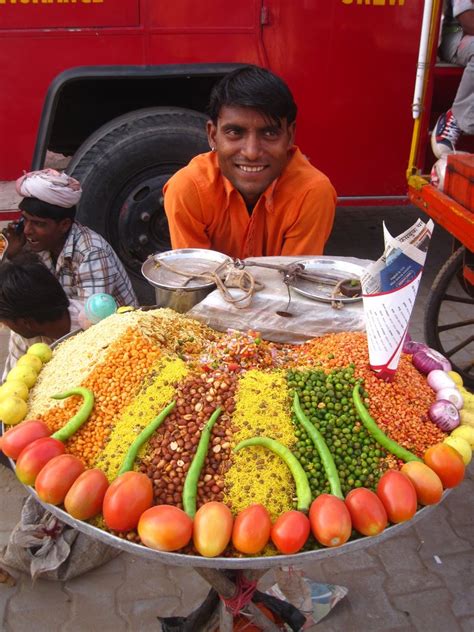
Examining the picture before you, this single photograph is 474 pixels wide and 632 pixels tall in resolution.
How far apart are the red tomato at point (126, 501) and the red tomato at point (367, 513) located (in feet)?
1.43

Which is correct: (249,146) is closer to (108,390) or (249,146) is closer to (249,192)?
(249,192)

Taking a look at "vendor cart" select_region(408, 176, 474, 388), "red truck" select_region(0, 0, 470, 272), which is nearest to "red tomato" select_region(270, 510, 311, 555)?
"vendor cart" select_region(408, 176, 474, 388)

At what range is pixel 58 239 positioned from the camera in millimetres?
2988

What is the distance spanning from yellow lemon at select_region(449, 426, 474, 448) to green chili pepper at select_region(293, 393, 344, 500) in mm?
349

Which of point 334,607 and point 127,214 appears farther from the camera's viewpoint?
point 127,214

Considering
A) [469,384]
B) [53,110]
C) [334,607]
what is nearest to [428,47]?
[469,384]

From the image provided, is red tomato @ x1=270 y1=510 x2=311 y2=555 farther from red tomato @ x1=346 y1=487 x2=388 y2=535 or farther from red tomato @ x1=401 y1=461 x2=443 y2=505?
red tomato @ x1=401 y1=461 x2=443 y2=505

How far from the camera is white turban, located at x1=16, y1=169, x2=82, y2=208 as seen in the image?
2883 mm

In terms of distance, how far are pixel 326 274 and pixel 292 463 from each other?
748 millimetres

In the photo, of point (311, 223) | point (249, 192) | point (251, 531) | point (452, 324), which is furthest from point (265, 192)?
point (452, 324)

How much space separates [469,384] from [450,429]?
2.23m

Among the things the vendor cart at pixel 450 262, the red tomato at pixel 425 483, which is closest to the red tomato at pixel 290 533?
the red tomato at pixel 425 483

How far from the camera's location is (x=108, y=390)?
150cm

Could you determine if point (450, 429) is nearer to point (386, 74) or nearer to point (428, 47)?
point (428, 47)
